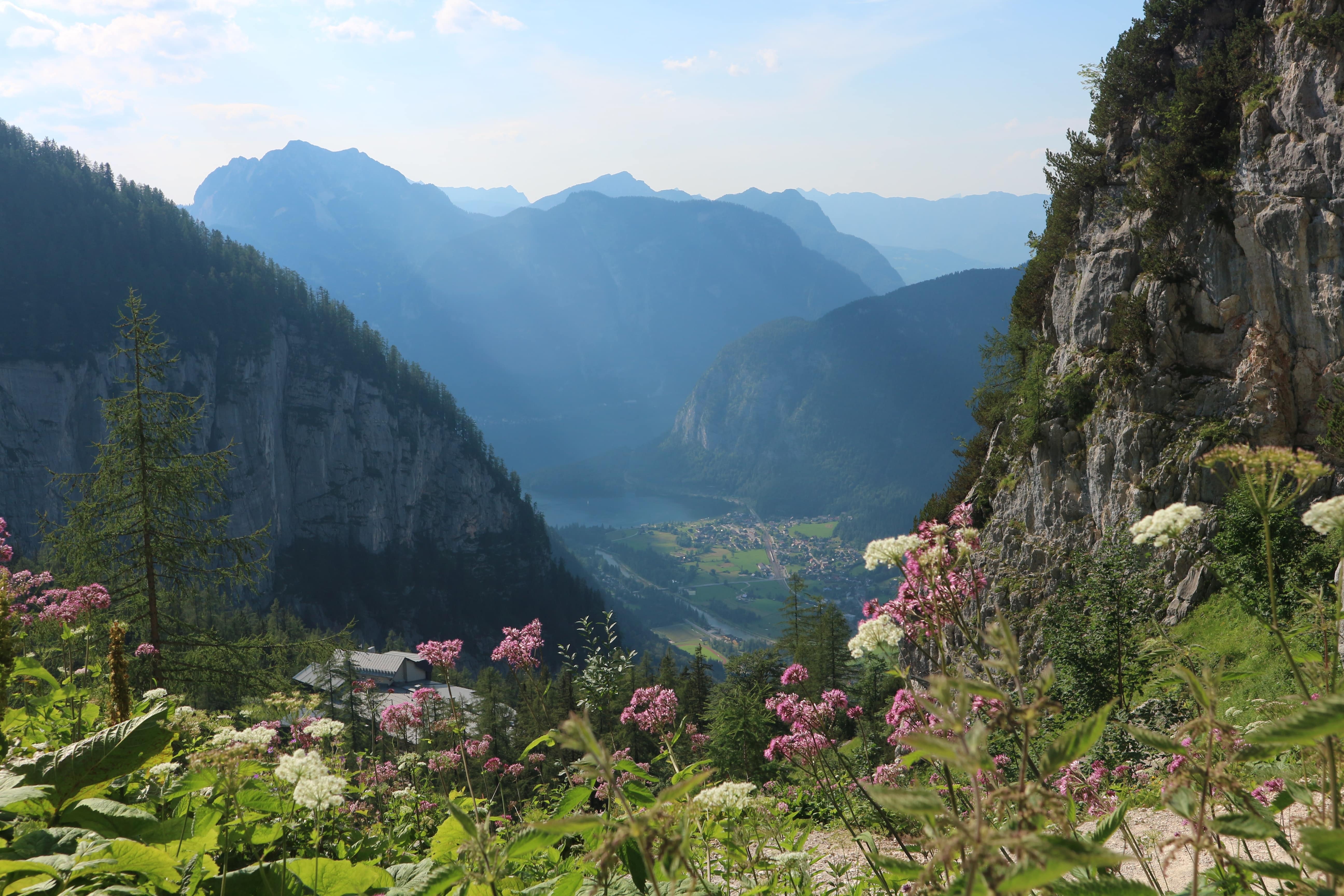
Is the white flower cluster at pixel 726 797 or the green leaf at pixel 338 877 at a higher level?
the green leaf at pixel 338 877

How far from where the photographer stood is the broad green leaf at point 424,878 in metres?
1.63

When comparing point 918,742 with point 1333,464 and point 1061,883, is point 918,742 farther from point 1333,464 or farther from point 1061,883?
point 1333,464

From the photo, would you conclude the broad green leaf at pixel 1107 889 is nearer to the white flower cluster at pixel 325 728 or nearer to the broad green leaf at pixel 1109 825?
the broad green leaf at pixel 1109 825

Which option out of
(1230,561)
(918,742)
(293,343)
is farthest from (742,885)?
(293,343)

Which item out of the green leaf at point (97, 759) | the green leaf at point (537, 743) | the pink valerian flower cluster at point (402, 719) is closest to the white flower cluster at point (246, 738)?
the green leaf at point (97, 759)

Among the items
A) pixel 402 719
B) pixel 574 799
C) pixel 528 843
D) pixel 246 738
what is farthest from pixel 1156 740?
pixel 402 719

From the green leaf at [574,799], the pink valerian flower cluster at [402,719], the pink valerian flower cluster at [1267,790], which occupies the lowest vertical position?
the pink valerian flower cluster at [402,719]

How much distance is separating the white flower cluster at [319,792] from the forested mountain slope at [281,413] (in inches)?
4757

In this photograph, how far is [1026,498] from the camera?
A: 20.6m

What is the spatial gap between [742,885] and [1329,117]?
19570mm

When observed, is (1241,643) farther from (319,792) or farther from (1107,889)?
(319,792)

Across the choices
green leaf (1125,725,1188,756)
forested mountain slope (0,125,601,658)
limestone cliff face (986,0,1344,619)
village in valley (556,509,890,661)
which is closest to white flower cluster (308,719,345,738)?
green leaf (1125,725,1188,756)

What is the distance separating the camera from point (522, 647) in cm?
614

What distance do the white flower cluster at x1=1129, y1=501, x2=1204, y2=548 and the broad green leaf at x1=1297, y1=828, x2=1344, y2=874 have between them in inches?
56.6
